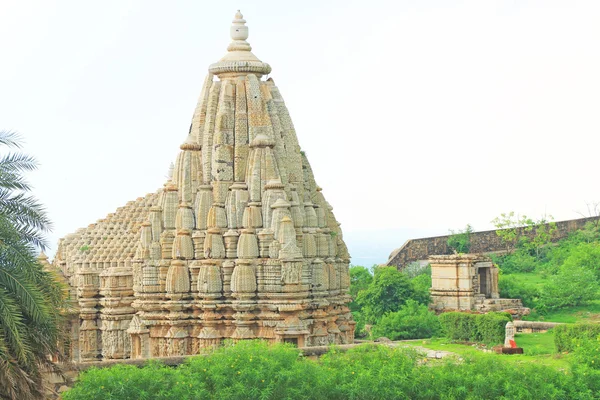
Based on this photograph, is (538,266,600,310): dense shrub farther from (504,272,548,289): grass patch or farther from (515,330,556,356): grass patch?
(515,330,556,356): grass patch

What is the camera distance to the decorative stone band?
109ft

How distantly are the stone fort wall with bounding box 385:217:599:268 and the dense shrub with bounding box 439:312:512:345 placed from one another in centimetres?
2179

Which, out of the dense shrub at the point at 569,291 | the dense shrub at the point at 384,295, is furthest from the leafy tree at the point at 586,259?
the dense shrub at the point at 384,295

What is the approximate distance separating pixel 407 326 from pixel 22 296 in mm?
17893

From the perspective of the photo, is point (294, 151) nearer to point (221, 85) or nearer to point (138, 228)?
point (221, 85)

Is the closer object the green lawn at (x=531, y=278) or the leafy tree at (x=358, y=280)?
the leafy tree at (x=358, y=280)

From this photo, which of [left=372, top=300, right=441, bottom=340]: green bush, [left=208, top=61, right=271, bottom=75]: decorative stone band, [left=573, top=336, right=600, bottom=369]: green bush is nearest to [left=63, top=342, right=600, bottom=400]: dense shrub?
[left=573, top=336, right=600, bottom=369]: green bush

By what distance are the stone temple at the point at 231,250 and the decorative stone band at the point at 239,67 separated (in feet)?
0.07

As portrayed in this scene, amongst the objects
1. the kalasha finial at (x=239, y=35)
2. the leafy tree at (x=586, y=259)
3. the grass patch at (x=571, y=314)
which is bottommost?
the grass patch at (x=571, y=314)

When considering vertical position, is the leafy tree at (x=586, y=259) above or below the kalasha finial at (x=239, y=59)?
below

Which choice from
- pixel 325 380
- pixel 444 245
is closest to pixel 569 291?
pixel 444 245

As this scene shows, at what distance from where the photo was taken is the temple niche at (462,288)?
4628 centimetres

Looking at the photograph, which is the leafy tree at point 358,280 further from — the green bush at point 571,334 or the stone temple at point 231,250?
the green bush at point 571,334

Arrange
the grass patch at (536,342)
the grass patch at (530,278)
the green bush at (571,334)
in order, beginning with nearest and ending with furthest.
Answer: the green bush at (571,334), the grass patch at (536,342), the grass patch at (530,278)
